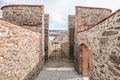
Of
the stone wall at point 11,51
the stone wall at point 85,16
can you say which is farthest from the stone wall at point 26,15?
the stone wall at point 11,51

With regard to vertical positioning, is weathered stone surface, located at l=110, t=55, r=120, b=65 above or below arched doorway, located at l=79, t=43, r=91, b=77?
above

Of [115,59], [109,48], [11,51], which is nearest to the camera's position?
[115,59]

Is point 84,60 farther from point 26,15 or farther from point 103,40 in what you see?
point 26,15

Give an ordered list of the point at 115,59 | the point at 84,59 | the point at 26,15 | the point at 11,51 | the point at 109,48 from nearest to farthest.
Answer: the point at 115,59 < the point at 109,48 < the point at 11,51 < the point at 84,59 < the point at 26,15

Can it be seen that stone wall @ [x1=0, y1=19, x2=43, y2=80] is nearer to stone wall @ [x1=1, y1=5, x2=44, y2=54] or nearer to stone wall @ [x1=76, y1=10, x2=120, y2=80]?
stone wall @ [x1=76, y1=10, x2=120, y2=80]

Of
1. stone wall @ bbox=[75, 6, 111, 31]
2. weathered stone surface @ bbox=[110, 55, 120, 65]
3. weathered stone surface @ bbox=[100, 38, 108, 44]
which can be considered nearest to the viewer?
weathered stone surface @ bbox=[110, 55, 120, 65]

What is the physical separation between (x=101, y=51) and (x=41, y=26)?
18.9ft

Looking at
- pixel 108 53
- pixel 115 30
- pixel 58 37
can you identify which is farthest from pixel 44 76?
pixel 58 37

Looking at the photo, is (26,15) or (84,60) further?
(26,15)

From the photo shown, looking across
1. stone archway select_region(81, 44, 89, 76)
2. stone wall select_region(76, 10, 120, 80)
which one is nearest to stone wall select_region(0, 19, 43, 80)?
stone wall select_region(76, 10, 120, 80)

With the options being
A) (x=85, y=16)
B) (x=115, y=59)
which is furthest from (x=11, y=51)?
(x=85, y=16)

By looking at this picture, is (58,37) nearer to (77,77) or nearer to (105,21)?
(77,77)

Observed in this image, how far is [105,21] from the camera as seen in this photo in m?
3.96

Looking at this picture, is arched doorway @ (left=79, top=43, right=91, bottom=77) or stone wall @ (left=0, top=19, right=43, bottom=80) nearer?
stone wall @ (left=0, top=19, right=43, bottom=80)
